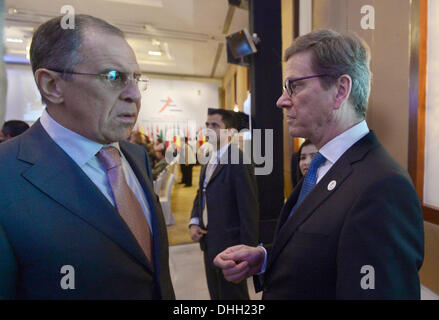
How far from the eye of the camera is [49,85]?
2.30ft

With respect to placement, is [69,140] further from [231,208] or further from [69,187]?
[231,208]

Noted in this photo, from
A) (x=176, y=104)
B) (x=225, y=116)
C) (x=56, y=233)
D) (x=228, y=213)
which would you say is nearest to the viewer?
(x=56, y=233)

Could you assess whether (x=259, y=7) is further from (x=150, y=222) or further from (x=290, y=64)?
(x=150, y=222)

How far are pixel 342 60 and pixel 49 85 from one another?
977mm

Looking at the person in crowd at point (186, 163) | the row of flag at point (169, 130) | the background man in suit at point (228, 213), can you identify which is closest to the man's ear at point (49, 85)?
the background man in suit at point (228, 213)

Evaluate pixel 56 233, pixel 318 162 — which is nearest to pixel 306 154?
pixel 318 162

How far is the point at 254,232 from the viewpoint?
6.49ft

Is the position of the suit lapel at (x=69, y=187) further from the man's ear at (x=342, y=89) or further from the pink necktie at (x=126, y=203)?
the man's ear at (x=342, y=89)

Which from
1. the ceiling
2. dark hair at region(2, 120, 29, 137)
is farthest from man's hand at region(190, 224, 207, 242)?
the ceiling

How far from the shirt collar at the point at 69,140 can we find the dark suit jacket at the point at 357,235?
0.70 m

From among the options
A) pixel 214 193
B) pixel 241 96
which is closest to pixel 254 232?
pixel 214 193

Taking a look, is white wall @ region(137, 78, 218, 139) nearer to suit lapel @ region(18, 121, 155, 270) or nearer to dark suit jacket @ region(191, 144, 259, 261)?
dark suit jacket @ region(191, 144, 259, 261)

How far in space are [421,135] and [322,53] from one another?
5.49ft

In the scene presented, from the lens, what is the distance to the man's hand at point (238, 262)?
3.20 ft
